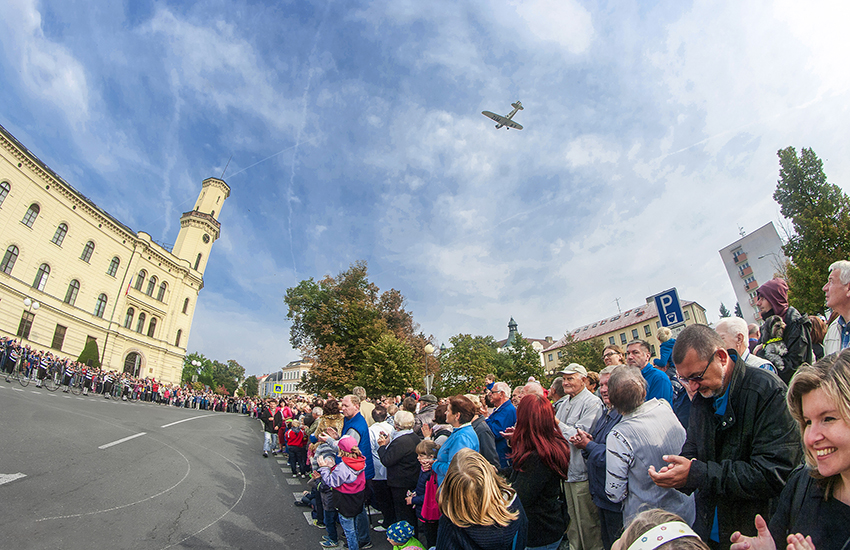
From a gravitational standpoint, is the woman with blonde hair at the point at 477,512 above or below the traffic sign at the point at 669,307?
below

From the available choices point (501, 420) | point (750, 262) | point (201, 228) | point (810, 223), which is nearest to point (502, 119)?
point (810, 223)

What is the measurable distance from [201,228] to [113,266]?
13.5 metres

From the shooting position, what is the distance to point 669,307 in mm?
7012

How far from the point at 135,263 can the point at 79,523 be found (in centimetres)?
4479

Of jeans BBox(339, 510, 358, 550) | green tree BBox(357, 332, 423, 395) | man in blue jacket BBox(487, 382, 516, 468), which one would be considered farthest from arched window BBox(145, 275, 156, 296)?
man in blue jacket BBox(487, 382, 516, 468)

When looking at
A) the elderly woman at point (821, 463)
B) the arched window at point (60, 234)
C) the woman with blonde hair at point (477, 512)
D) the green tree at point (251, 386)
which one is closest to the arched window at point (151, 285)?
the arched window at point (60, 234)

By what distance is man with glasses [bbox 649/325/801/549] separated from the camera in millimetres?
2092

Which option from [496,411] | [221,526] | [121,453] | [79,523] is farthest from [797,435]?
[121,453]

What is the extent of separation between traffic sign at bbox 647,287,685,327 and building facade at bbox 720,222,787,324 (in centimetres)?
4936

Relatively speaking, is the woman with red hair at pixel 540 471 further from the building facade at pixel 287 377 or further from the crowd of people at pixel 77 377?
the building facade at pixel 287 377

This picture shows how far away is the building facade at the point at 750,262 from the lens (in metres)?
45.1

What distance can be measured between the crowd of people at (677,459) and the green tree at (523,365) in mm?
32265

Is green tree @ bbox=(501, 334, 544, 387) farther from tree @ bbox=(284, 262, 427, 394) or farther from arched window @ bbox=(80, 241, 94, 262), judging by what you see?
arched window @ bbox=(80, 241, 94, 262)

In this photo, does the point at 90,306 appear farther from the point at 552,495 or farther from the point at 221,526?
the point at 552,495
